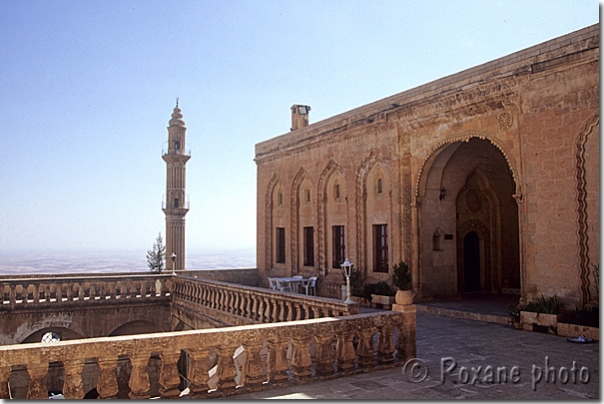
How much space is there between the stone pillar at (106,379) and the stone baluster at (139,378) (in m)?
0.16

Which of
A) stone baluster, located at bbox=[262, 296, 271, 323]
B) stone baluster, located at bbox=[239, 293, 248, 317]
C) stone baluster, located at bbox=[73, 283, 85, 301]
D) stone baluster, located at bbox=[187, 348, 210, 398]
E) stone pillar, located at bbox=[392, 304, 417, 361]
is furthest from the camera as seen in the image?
stone baluster, located at bbox=[73, 283, 85, 301]

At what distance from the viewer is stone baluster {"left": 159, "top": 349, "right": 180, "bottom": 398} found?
201 inches

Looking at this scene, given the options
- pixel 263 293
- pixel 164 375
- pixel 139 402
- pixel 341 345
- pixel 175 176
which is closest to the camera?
pixel 139 402

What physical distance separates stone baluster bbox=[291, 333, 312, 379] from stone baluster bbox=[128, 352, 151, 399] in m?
1.63

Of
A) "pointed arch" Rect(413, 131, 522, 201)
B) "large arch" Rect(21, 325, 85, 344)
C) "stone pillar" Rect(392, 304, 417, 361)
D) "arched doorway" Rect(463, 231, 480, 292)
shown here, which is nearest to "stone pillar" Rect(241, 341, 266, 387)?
"stone pillar" Rect(392, 304, 417, 361)

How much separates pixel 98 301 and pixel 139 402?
1038cm

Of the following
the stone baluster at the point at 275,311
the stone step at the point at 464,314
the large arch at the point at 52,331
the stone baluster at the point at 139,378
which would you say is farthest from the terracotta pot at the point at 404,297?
the large arch at the point at 52,331

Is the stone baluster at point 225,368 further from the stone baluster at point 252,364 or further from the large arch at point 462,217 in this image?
the large arch at point 462,217

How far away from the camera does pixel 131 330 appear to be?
15.0 metres

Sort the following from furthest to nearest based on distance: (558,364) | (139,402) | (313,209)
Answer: (313,209) < (558,364) < (139,402)

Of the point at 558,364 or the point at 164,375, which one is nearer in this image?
the point at 164,375

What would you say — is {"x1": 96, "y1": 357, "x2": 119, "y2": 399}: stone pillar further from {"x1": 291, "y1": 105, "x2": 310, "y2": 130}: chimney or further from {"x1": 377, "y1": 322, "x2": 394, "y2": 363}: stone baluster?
{"x1": 291, "y1": 105, "x2": 310, "y2": 130}: chimney


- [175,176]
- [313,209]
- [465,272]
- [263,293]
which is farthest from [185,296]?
[175,176]

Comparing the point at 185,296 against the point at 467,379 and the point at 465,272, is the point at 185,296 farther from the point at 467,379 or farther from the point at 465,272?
the point at 467,379
